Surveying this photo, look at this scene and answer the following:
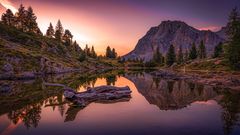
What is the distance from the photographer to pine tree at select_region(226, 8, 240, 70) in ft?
205

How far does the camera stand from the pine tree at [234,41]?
205 feet

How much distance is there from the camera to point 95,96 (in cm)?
2623

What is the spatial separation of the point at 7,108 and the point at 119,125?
1425cm

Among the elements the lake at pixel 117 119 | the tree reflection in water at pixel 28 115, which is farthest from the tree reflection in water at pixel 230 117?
the tree reflection in water at pixel 28 115

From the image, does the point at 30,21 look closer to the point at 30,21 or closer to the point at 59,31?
the point at 30,21

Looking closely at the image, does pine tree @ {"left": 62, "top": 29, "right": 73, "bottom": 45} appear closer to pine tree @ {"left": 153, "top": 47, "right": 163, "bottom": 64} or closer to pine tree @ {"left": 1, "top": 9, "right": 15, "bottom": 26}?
pine tree @ {"left": 1, "top": 9, "right": 15, "bottom": 26}

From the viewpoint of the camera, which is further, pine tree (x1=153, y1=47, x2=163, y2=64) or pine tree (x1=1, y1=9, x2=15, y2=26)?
pine tree (x1=153, y1=47, x2=163, y2=64)

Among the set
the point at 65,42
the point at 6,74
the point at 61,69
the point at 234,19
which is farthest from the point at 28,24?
the point at 234,19

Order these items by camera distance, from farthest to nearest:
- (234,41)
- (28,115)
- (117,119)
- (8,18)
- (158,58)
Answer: (158,58), (8,18), (234,41), (28,115), (117,119)

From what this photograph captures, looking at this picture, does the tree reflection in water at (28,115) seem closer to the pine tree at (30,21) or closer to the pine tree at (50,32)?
the pine tree at (30,21)

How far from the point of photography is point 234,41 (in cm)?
6462

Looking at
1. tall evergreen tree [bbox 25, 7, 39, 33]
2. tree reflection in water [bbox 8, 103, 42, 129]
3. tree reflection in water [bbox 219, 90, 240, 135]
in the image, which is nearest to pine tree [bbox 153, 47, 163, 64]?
tall evergreen tree [bbox 25, 7, 39, 33]

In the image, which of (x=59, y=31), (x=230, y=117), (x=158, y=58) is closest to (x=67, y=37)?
(x=59, y=31)

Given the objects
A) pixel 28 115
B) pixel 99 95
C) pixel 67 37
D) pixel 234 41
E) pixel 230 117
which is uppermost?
pixel 67 37
